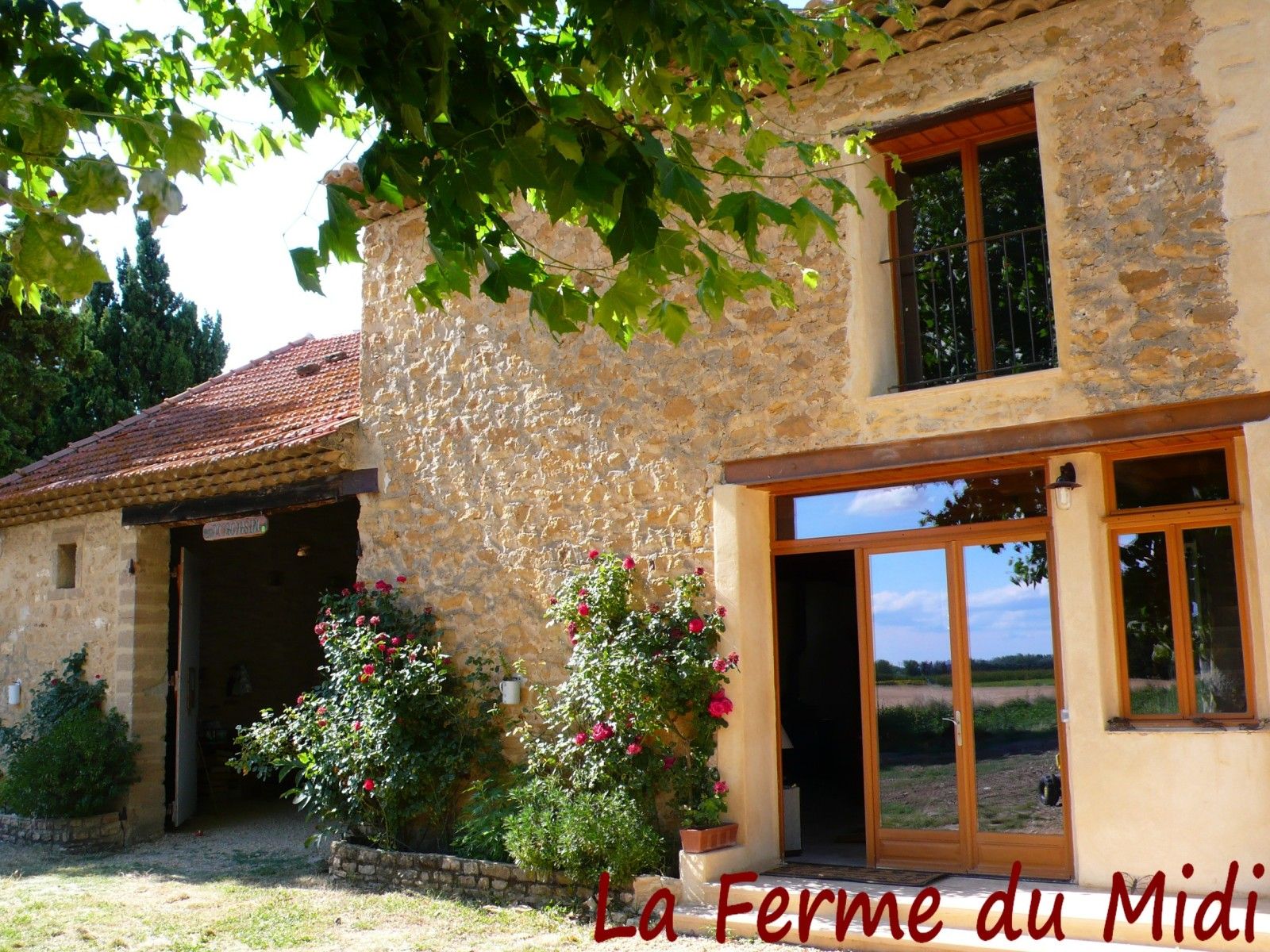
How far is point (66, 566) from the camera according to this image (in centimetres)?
1164

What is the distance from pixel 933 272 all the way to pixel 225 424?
683 cm

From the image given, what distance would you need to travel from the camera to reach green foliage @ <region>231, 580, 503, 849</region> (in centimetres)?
825

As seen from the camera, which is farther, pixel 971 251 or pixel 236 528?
pixel 236 528

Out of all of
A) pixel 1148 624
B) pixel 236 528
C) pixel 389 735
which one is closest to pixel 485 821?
pixel 389 735

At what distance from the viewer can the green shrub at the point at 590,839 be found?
6.98 m

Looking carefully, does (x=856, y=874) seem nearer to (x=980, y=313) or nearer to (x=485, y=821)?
(x=485, y=821)

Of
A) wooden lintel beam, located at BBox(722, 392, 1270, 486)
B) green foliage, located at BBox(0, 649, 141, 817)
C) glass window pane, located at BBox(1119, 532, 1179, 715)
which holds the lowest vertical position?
green foliage, located at BBox(0, 649, 141, 817)

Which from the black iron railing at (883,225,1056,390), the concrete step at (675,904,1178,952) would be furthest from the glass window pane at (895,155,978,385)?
the concrete step at (675,904,1178,952)

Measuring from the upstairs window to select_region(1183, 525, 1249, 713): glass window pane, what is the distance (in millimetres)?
1387

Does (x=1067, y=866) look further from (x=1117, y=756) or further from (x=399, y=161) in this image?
(x=399, y=161)

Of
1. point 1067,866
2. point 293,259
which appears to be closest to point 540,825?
point 1067,866

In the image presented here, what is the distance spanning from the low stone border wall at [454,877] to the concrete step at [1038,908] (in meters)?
0.91

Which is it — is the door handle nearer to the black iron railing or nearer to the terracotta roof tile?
the black iron railing

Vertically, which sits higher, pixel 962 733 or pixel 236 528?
pixel 236 528
